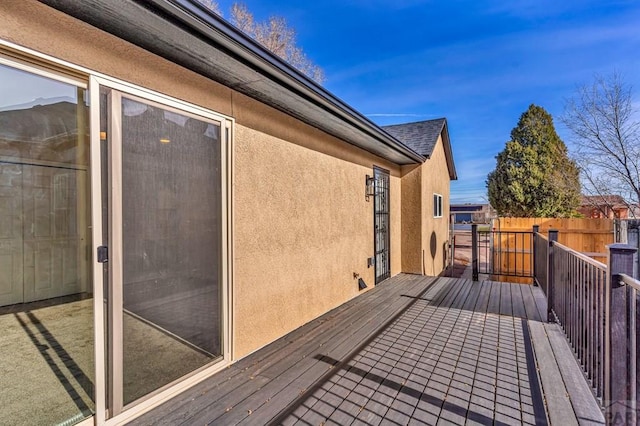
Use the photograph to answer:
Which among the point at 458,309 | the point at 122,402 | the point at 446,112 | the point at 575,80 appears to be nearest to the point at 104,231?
the point at 122,402

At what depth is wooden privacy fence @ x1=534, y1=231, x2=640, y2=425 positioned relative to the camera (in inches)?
71.0

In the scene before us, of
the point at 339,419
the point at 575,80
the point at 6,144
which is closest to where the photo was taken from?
the point at 6,144

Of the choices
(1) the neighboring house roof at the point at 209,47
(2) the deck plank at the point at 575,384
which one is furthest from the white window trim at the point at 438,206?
(1) the neighboring house roof at the point at 209,47

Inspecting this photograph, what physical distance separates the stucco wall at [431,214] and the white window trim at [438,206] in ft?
0.32

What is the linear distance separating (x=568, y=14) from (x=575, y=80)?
224cm

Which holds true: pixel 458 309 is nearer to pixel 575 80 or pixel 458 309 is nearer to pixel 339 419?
pixel 339 419

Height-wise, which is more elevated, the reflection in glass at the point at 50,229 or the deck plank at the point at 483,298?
the reflection in glass at the point at 50,229

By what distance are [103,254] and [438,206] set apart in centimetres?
927

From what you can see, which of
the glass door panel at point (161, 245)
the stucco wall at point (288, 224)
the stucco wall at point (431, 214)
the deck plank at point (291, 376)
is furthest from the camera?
the stucco wall at point (431, 214)

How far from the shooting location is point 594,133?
867 centimetres

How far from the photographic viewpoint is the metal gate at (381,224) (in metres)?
6.33

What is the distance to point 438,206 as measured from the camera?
9.73 meters

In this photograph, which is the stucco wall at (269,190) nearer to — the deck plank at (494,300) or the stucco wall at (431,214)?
the deck plank at (494,300)

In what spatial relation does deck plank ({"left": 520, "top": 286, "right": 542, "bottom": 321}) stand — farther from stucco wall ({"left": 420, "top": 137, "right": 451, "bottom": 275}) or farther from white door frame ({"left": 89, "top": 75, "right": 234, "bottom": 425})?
white door frame ({"left": 89, "top": 75, "right": 234, "bottom": 425})
